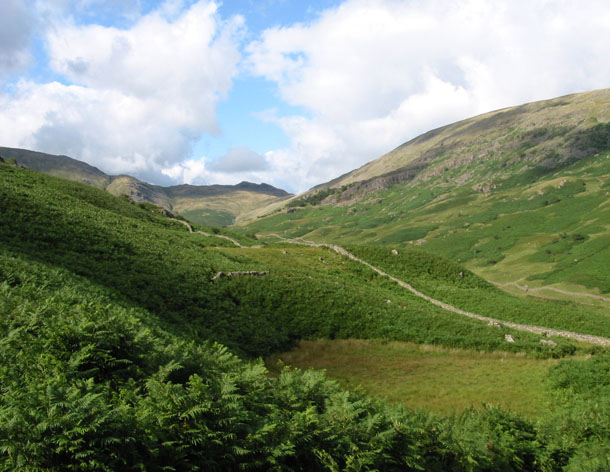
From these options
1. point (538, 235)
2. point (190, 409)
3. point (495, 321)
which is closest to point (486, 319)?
point (495, 321)

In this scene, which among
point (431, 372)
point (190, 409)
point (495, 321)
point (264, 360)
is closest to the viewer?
point (190, 409)

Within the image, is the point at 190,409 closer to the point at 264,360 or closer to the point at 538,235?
the point at 264,360

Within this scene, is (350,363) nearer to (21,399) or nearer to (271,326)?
(271,326)

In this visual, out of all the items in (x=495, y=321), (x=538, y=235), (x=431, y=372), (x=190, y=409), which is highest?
(x=190, y=409)

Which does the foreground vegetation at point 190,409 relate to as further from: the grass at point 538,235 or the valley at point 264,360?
the grass at point 538,235

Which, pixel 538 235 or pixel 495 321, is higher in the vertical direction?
pixel 538 235

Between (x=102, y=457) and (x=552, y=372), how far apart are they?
26885 millimetres

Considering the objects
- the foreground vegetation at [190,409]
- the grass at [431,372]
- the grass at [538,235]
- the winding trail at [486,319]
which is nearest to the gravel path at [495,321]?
the winding trail at [486,319]

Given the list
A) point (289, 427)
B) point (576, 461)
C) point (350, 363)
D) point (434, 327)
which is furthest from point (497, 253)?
point (289, 427)

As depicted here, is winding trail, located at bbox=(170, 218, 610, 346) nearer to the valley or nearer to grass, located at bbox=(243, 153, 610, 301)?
the valley

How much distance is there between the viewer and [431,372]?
25.3m

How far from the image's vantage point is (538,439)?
14.1 m

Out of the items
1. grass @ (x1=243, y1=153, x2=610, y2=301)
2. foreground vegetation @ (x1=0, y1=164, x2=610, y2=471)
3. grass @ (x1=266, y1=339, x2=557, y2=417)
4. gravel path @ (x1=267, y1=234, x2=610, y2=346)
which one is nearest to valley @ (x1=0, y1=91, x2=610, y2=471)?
foreground vegetation @ (x1=0, y1=164, x2=610, y2=471)

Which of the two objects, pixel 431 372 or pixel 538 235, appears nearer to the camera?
pixel 431 372
